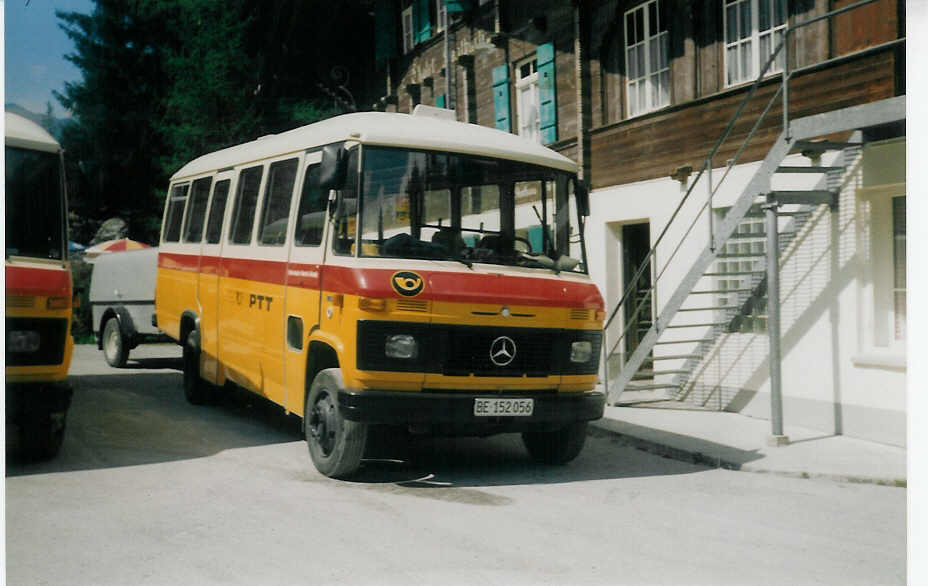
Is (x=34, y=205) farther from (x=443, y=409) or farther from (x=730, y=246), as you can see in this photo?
(x=730, y=246)

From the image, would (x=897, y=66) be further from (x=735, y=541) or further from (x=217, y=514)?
(x=217, y=514)

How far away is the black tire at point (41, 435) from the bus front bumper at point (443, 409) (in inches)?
84.9

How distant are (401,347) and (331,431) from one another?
0.95m

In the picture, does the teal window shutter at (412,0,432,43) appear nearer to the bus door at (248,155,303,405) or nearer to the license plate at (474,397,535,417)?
the bus door at (248,155,303,405)

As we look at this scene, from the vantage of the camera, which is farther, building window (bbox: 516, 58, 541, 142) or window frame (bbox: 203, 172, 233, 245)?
building window (bbox: 516, 58, 541, 142)

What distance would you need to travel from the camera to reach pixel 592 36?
1571 centimetres

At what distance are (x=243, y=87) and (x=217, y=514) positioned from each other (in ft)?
44.8

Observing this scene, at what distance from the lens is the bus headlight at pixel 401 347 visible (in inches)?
286

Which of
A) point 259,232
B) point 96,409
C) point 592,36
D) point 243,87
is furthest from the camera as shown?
point 243,87

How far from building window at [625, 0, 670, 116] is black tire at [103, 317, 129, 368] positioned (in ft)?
27.5

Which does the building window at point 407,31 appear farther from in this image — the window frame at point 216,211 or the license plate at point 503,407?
the license plate at point 503,407

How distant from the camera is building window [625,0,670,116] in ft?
45.5

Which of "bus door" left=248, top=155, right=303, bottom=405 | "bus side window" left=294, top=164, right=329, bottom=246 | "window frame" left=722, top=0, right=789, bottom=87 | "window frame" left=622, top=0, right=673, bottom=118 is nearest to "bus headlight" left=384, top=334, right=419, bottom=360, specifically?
"bus side window" left=294, top=164, right=329, bottom=246
